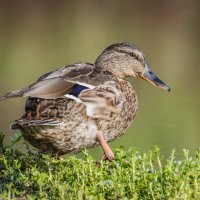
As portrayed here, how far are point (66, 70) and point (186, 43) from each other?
14.0 meters

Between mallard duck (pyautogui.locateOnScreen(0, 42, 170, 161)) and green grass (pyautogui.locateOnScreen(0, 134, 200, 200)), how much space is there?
0.52m

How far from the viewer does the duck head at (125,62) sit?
7711 mm

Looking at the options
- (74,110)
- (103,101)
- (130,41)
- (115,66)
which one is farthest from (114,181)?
(130,41)

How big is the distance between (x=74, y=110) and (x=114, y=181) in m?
1.24

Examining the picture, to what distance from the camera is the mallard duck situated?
6.51m

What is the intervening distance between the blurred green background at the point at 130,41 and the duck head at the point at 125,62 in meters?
1.42

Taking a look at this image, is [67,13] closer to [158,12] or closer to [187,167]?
[158,12]

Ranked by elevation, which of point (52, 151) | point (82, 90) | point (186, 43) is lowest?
point (186, 43)

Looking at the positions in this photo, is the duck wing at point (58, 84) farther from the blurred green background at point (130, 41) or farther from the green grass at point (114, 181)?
the blurred green background at point (130, 41)

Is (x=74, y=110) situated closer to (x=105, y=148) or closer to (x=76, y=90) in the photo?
(x=76, y=90)

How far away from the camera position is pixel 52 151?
6.79 meters

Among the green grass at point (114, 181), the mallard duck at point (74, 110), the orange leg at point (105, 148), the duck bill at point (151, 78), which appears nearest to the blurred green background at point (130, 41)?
the duck bill at point (151, 78)

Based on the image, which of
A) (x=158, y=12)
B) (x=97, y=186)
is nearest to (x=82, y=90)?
(x=97, y=186)

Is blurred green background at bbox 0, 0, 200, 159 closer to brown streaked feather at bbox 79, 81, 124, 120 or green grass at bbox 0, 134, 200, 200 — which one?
brown streaked feather at bbox 79, 81, 124, 120
